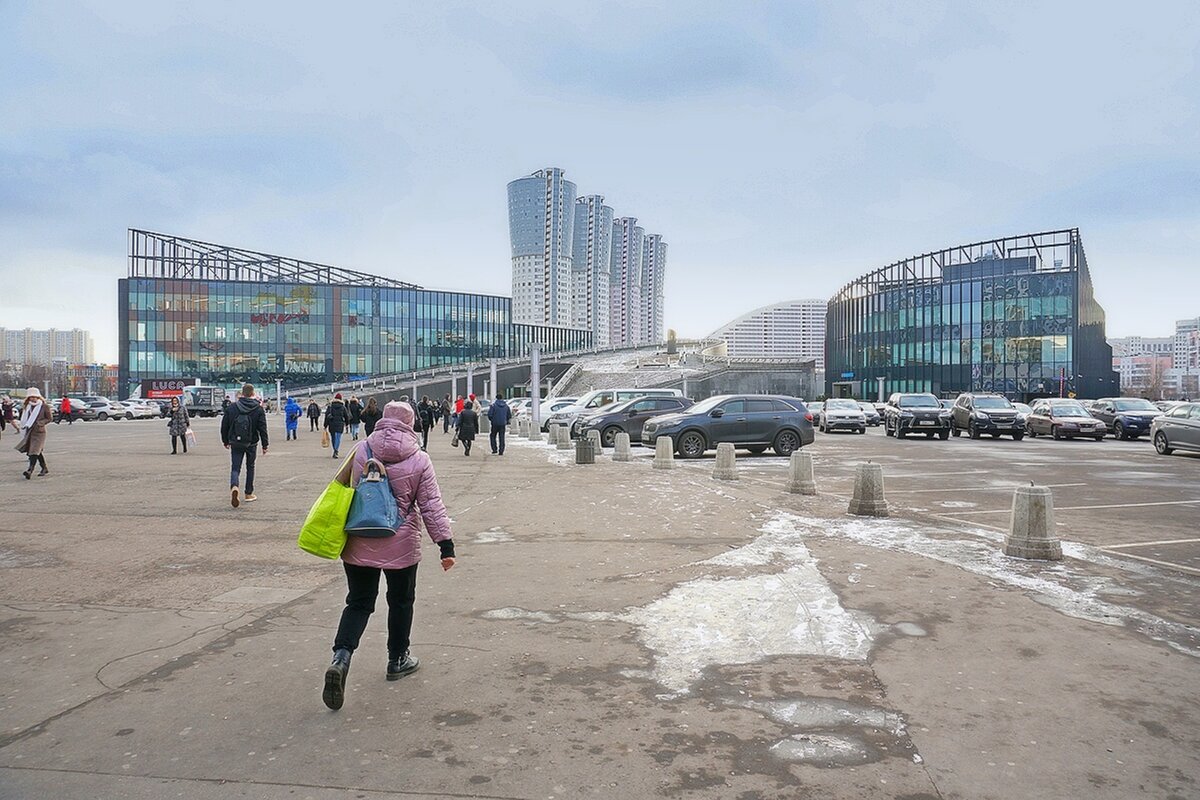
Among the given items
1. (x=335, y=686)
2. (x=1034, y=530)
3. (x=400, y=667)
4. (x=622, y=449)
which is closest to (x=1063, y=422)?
(x=622, y=449)

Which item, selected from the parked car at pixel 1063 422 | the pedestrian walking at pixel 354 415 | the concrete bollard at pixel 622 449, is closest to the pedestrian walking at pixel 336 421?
the pedestrian walking at pixel 354 415

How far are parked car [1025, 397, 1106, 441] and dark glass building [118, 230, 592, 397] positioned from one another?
84.7 meters

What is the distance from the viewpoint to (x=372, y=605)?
4715mm

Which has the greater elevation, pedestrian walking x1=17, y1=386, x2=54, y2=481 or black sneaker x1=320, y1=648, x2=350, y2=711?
pedestrian walking x1=17, y1=386, x2=54, y2=481

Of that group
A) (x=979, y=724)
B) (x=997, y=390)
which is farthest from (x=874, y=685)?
(x=997, y=390)

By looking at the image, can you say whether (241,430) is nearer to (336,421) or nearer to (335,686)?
(335,686)

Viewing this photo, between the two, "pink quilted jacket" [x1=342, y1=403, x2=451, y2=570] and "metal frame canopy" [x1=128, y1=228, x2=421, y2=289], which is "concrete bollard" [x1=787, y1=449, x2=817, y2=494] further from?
"metal frame canopy" [x1=128, y1=228, x2=421, y2=289]

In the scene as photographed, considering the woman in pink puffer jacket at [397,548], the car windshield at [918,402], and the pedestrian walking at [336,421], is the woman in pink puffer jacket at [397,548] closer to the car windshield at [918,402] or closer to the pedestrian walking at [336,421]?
the pedestrian walking at [336,421]

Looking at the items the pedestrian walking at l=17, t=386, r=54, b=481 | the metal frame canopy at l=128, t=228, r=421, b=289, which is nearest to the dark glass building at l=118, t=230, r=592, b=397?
the metal frame canopy at l=128, t=228, r=421, b=289

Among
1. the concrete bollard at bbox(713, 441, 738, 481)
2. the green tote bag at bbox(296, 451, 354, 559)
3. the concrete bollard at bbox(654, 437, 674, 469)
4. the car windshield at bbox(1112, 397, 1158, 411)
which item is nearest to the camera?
the green tote bag at bbox(296, 451, 354, 559)

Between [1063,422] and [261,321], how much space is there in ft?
314

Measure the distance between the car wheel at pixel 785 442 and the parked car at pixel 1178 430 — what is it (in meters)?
10.6

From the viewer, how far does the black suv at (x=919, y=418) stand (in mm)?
29922

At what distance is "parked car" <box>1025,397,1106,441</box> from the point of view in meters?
29.1
